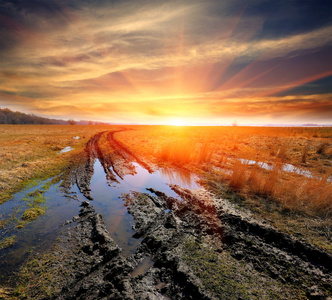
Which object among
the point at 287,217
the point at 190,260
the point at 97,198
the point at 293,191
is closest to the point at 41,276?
the point at 190,260

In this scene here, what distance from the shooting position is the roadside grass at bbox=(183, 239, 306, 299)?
2.59 meters

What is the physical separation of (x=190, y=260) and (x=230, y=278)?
785 mm

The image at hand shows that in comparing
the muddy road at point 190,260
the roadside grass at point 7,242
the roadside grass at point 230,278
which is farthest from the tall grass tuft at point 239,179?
the roadside grass at point 7,242

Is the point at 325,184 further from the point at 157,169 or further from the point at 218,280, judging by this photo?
the point at 157,169

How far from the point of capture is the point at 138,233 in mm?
4188

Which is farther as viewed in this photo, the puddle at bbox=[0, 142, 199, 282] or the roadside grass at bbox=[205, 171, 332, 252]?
the roadside grass at bbox=[205, 171, 332, 252]

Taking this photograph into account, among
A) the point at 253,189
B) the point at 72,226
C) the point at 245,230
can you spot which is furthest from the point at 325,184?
the point at 72,226

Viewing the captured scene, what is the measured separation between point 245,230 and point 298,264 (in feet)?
3.86

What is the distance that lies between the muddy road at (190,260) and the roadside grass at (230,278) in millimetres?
13

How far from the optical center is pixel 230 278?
2.84m

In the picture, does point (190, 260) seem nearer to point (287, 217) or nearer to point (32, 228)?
point (287, 217)

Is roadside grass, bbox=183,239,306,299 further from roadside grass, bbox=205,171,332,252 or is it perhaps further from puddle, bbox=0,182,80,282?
puddle, bbox=0,182,80,282

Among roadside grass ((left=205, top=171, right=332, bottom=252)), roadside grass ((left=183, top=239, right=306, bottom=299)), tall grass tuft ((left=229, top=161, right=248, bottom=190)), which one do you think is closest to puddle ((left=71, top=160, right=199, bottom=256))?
roadside grass ((left=183, top=239, right=306, bottom=299))

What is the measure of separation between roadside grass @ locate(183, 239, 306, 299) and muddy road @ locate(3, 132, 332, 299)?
0.01m
